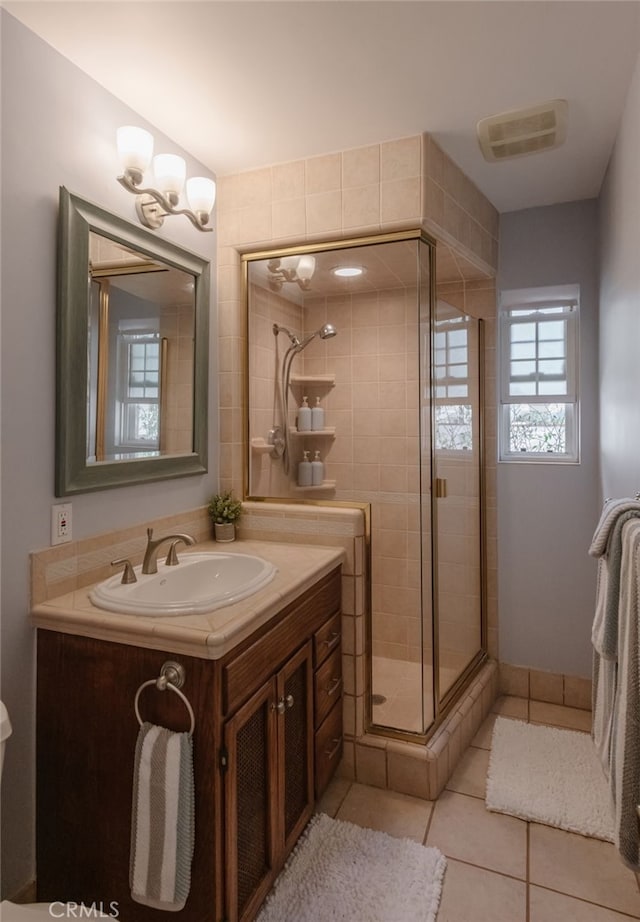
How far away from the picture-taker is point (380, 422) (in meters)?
2.29

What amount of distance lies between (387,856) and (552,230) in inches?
109

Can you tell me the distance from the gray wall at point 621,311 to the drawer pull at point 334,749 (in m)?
1.40

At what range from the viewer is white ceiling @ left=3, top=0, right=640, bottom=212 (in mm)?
1410

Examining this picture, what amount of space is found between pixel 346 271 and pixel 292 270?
0.77 ft

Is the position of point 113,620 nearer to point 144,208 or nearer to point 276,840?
point 276,840

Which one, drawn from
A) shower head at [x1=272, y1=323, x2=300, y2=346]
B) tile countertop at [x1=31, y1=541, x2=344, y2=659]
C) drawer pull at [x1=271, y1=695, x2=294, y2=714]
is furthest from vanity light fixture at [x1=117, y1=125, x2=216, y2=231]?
drawer pull at [x1=271, y1=695, x2=294, y2=714]

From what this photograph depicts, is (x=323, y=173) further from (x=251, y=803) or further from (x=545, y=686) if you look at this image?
(x=545, y=686)

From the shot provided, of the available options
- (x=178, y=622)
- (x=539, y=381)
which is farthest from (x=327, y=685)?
(x=539, y=381)

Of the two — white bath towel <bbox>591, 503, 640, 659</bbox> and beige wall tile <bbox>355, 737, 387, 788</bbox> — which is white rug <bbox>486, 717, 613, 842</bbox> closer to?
beige wall tile <bbox>355, 737, 387, 788</bbox>

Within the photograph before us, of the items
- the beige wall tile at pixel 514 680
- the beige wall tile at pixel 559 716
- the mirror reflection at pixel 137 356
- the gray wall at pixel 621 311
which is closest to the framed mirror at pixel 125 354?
the mirror reflection at pixel 137 356

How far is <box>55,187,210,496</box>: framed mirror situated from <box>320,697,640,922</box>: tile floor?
144 cm

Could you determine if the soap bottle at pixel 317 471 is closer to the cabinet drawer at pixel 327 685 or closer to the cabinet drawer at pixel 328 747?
the cabinet drawer at pixel 327 685

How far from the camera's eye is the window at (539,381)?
271 centimetres

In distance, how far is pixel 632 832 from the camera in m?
1.16
